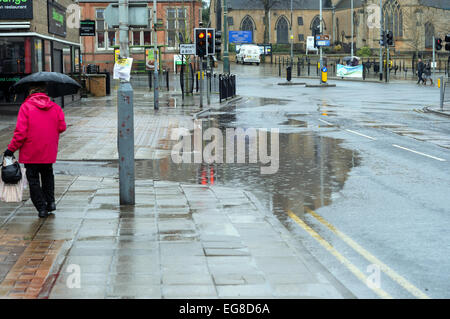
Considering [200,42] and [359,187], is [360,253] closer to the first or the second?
[359,187]

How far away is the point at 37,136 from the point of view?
31.2 ft

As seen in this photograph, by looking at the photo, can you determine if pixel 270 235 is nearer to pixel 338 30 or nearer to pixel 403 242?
pixel 403 242

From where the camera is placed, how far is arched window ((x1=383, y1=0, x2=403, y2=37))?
315 feet

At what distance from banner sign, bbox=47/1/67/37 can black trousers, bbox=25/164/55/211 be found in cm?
2070

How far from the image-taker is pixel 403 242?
8.38 metres

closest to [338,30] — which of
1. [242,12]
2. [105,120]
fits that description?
[242,12]

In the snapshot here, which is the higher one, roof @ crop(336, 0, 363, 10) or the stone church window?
roof @ crop(336, 0, 363, 10)

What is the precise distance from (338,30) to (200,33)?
302 feet

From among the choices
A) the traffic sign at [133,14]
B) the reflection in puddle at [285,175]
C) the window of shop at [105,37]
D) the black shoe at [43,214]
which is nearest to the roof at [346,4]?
the window of shop at [105,37]

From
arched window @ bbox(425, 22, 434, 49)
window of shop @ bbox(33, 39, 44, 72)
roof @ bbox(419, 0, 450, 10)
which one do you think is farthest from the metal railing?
roof @ bbox(419, 0, 450, 10)

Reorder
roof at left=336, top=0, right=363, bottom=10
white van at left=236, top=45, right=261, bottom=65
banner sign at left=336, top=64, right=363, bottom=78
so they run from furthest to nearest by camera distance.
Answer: roof at left=336, top=0, right=363, bottom=10
white van at left=236, top=45, right=261, bottom=65
banner sign at left=336, top=64, right=363, bottom=78

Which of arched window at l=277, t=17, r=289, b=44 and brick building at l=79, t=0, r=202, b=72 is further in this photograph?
arched window at l=277, t=17, r=289, b=44

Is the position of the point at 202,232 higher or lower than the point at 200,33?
lower

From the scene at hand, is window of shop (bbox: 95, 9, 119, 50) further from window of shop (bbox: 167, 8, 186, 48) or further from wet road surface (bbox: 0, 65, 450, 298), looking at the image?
wet road surface (bbox: 0, 65, 450, 298)
